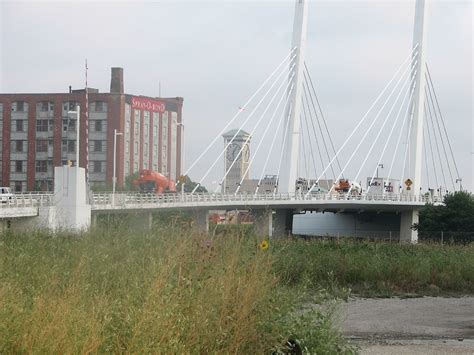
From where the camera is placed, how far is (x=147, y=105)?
3629 inches

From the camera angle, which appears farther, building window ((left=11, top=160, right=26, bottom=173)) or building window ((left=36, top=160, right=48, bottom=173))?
building window ((left=11, top=160, right=26, bottom=173))

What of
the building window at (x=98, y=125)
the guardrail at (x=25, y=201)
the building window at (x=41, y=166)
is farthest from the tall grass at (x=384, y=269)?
the building window at (x=98, y=125)

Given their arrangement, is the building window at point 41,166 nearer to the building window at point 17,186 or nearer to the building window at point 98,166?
the building window at point 17,186

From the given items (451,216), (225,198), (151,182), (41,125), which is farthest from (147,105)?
(451,216)

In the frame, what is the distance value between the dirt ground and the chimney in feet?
219

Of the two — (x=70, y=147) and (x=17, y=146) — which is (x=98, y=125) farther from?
(x=17, y=146)

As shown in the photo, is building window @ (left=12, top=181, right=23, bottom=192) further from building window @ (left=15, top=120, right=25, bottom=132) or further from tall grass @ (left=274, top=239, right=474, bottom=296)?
tall grass @ (left=274, top=239, right=474, bottom=296)

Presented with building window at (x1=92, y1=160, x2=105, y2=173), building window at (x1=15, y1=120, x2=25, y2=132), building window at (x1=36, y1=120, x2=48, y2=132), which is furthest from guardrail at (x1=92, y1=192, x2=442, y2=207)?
building window at (x1=15, y1=120, x2=25, y2=132)

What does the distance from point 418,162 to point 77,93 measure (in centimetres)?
3493

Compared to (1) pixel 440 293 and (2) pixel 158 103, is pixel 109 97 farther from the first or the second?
(1) pixel 440 293

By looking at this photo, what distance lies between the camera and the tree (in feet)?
219

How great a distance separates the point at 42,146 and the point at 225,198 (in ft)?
90.3

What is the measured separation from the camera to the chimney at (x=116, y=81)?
91.6 m

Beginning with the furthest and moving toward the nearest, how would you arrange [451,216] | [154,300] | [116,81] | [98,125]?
[116,81]
[98,125]
[451,216]
[154,300]
